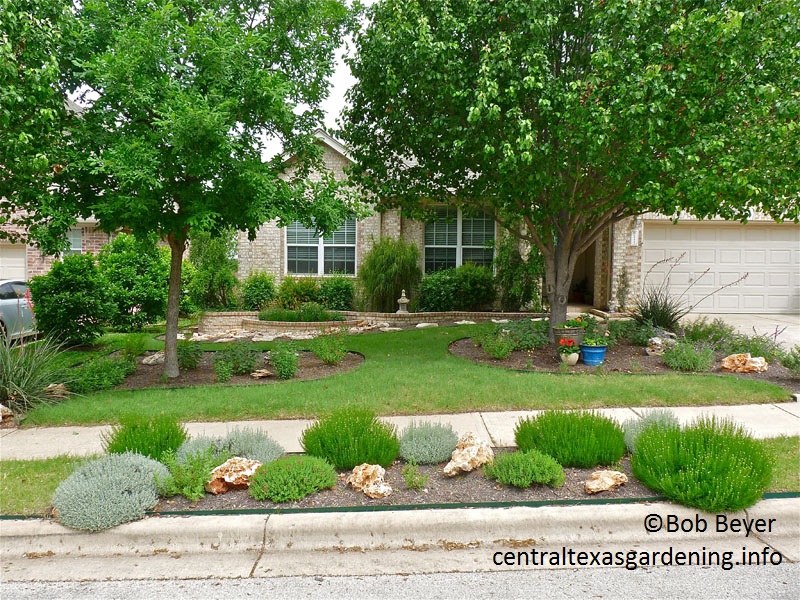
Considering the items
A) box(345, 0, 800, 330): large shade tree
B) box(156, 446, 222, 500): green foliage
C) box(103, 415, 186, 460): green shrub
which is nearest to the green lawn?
box(103, 415, 186, 460): green shrub

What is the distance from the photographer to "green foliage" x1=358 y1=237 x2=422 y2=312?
1509 centimetres

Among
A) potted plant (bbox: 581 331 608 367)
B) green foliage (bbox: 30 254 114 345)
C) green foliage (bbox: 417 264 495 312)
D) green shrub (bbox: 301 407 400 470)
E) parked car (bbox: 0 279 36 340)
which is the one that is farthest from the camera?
green foliage (bbox: 417 264 495 312)

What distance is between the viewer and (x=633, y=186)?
8977mm

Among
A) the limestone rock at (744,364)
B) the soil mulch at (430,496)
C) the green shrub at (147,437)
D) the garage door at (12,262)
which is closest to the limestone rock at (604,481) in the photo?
the soil mulch at (430,496)

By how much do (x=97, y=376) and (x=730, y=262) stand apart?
1523cm

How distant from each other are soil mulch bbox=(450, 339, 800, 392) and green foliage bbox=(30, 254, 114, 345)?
6942 mm

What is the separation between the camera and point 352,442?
15.4ft

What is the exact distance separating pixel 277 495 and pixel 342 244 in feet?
42.6

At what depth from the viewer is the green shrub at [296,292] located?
50.5 ft

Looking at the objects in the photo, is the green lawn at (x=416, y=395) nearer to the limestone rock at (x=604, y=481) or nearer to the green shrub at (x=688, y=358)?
the green shrub at (x=688, y=358)

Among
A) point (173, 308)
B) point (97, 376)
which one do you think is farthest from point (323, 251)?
point (97, 376)

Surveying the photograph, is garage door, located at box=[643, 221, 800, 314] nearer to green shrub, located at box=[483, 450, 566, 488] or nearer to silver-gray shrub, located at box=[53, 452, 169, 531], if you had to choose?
green shrub, located at box=[483, 450, 566, 488]

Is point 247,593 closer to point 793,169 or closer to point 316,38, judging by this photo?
point 316,38

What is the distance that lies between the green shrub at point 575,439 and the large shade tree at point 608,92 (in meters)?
3.86
